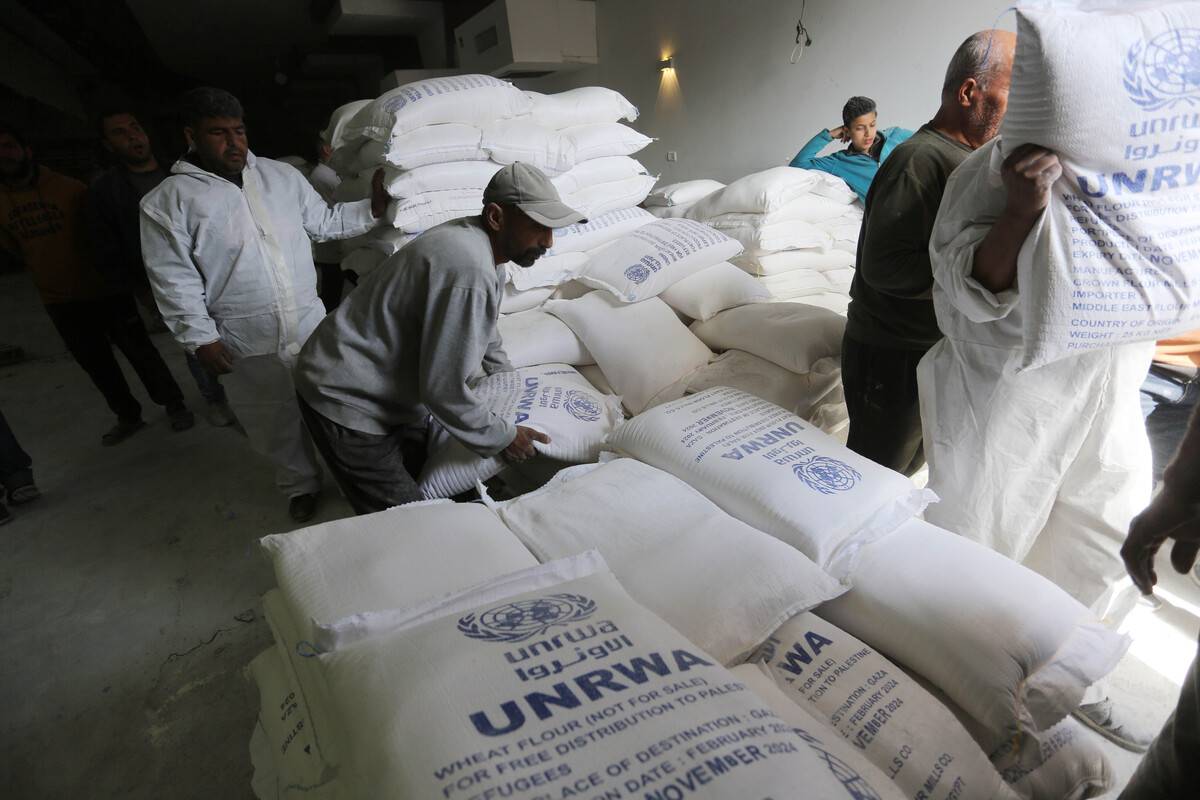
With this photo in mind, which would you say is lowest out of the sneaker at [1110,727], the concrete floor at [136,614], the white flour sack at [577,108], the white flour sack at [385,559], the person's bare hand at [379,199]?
the sneaker at [1110,727]

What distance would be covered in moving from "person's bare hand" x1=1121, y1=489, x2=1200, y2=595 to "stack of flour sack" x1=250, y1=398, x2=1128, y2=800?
16cm

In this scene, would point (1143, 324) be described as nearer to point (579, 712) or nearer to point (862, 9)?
point (579, 712)

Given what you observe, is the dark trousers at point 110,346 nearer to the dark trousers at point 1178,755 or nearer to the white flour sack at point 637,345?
the white flour sack at point 637,345

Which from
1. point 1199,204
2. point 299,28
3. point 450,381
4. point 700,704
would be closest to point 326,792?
point 700,704

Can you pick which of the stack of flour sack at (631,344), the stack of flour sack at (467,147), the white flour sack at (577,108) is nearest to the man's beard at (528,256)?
the stack of flour sack at (631,344)

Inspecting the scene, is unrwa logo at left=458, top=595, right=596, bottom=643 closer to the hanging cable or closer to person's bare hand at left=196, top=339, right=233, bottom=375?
person's bare hand at left=196, top=339, right=233, bottom=375

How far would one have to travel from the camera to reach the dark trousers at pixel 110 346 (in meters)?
2.83

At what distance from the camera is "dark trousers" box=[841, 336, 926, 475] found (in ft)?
4.66

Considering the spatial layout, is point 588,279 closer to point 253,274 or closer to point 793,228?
point 793,228

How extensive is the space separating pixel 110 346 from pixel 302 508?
1.67 meters

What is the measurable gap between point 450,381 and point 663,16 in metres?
4.55

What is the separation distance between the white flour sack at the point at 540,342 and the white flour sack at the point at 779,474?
59 centimetres

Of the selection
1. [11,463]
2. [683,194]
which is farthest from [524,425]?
[11,463]

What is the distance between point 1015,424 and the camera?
1.19 metres
